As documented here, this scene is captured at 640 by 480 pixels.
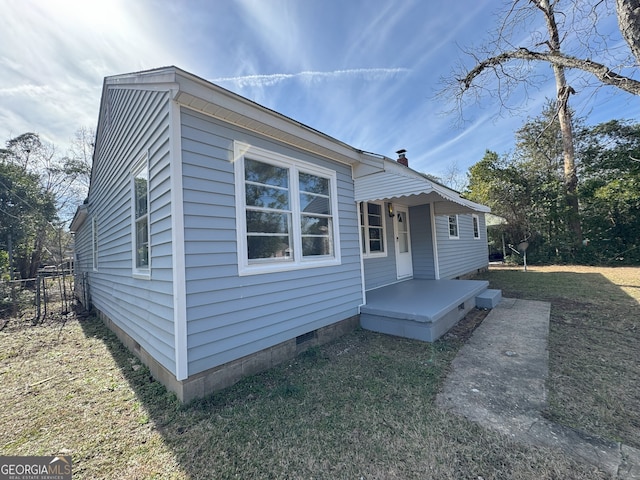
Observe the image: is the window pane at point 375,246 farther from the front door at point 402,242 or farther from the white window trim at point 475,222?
the white window trim at point 475,222

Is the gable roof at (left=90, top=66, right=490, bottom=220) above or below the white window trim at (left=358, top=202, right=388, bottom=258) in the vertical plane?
above

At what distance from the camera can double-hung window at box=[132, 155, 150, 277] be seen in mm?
3619

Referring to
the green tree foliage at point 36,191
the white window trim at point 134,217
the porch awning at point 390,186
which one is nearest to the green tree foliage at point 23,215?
Answer: the green tree foliage at point 36,191

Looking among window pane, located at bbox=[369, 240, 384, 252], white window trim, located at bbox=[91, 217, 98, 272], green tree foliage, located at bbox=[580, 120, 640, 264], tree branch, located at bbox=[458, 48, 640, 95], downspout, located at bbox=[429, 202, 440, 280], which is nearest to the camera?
tree branch, located at bbox=[458, 48, 640, 95]

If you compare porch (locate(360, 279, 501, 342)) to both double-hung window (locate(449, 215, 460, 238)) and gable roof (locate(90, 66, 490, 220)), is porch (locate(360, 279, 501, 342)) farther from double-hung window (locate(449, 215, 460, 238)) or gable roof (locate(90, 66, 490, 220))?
double-hung window (locate(449, 215, 460, 238))

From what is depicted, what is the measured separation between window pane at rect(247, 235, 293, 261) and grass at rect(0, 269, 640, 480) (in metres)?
1.42

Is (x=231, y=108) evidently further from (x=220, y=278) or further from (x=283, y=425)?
(x=283, y=425)

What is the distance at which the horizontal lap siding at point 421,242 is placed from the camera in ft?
25.8

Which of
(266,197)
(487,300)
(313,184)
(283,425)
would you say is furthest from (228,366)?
(487,300)

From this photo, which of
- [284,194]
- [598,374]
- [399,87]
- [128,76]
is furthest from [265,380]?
[399,87]

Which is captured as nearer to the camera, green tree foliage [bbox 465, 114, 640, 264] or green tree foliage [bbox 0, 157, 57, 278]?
green tree foliage [bbox 0, 157, 57, 278]

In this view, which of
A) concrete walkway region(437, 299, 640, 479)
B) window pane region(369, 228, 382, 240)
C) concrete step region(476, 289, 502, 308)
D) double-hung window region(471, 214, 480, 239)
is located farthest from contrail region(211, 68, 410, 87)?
double-hung window region(471, 214, 480, 239)

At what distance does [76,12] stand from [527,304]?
1032cm

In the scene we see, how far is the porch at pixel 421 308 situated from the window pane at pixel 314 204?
74.5 inches
